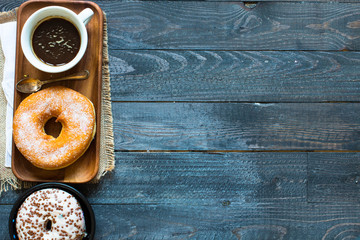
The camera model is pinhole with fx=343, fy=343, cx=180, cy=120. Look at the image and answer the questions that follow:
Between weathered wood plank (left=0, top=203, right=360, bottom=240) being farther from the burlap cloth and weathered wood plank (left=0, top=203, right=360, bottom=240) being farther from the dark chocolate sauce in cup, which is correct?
the dark chocolate sauce in cup

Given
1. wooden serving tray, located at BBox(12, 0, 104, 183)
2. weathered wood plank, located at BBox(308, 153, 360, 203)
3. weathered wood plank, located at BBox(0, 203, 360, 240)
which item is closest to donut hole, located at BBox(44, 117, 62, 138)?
wooden serving tray, located at BBox(12, 0, 104, 183)

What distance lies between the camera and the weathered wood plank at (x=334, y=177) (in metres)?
1.04

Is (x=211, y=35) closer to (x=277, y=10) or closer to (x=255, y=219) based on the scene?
(x=277, y=10)

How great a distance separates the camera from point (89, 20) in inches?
36.4

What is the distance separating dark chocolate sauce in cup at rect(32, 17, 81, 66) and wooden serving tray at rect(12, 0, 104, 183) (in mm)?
61

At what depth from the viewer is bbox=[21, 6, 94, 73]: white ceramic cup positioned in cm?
89

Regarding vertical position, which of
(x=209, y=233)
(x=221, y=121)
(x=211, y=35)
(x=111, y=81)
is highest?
(x=211, y=35)

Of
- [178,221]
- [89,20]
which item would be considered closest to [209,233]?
[178,221]

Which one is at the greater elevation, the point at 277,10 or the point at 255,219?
the point at 277,10

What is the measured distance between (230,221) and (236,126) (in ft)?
0.94

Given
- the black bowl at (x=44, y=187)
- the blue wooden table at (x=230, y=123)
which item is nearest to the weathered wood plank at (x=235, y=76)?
the blue wooden table at (x=230, y=123)

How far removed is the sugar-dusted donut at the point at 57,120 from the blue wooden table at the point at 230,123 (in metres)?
0.12

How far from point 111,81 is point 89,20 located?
0.19 m

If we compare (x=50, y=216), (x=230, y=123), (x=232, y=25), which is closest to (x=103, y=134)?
(x=50, y=216)
